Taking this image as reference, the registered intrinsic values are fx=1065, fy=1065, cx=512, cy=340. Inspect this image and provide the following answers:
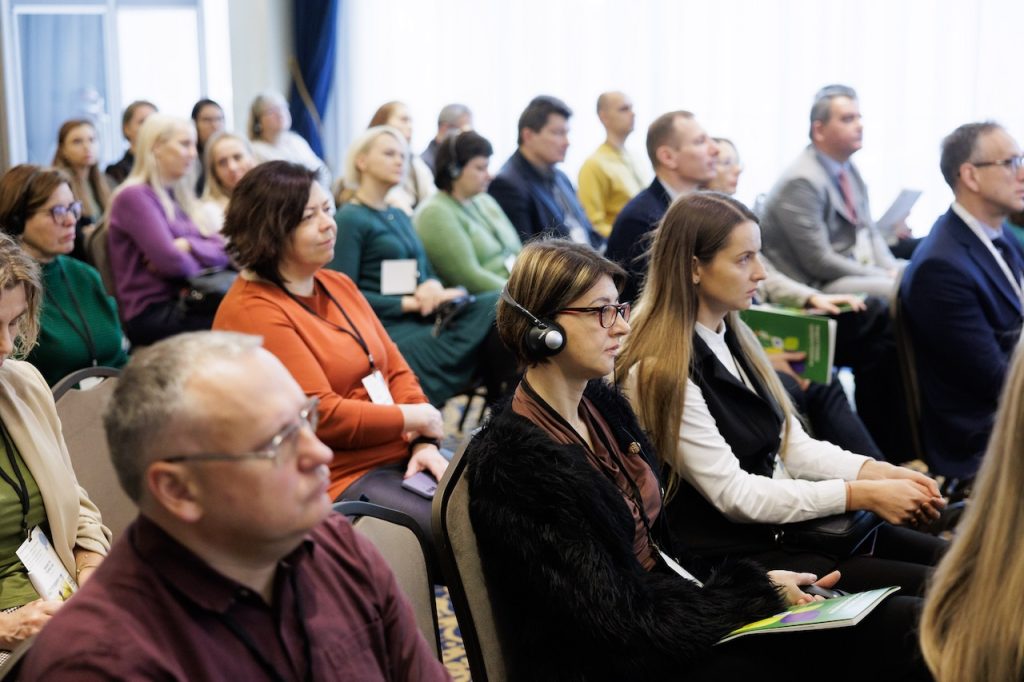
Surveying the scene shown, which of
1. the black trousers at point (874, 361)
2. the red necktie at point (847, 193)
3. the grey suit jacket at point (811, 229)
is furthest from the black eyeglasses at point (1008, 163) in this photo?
the red necktie at point (847, 193)

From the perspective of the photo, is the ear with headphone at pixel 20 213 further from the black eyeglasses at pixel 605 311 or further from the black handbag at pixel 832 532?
the black handbag at pixel 832 532

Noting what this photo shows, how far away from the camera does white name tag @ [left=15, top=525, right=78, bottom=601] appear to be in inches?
→ 74.5

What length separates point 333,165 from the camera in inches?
384

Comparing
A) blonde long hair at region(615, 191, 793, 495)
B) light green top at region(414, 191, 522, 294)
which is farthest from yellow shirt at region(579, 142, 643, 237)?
blonde long hair at region(615, 191, 793, 495)

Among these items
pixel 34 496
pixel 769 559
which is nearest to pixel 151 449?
pixel 34 496

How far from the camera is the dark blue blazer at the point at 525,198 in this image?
529 centimetres

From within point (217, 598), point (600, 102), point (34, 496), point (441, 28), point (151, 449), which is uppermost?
point (441, 28)

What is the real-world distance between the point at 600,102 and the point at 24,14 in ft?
18.2

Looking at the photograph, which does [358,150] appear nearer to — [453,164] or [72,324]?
[453,164]

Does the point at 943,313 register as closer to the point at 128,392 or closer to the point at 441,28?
the point at 128,392

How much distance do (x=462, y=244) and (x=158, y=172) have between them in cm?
142

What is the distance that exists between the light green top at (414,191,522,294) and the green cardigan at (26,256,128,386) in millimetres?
1490

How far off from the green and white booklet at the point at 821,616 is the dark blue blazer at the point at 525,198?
11.2ft

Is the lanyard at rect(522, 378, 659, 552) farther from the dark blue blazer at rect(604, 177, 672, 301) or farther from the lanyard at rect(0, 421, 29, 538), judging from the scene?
the dark blue blazer at rect(604, 177, 672, 301)
